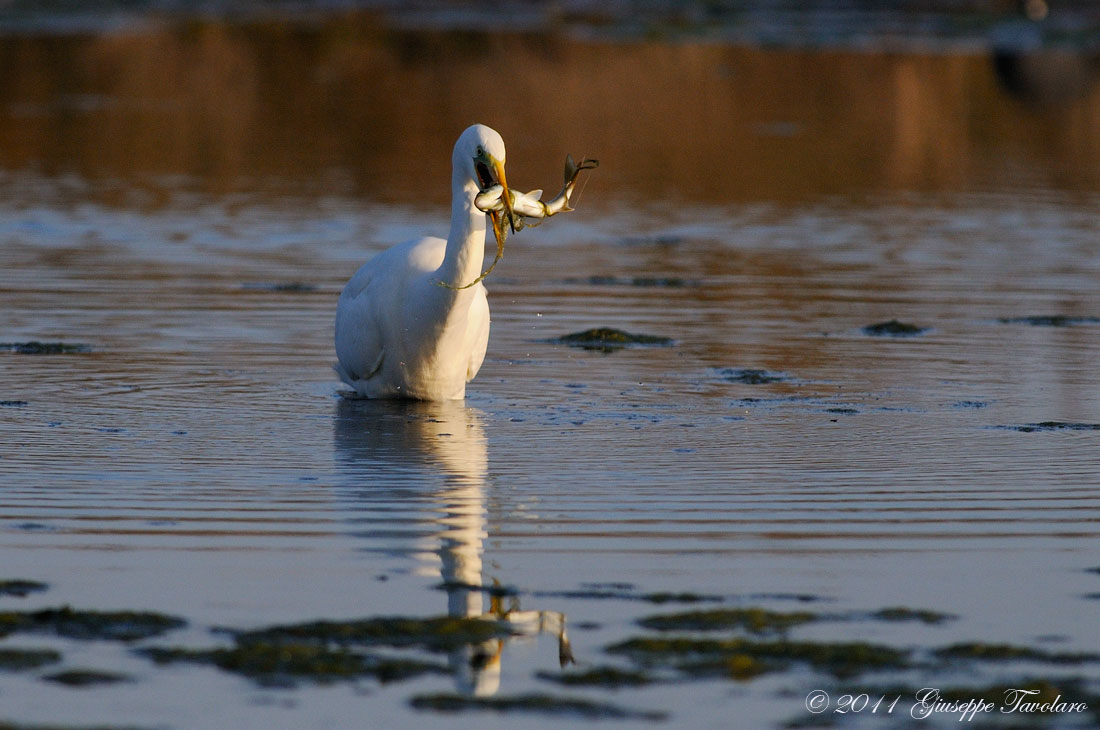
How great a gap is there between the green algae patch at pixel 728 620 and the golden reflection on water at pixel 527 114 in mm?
17911

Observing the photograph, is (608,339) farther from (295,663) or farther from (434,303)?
(295,663)

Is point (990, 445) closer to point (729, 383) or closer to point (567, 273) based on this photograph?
point (729, 383)

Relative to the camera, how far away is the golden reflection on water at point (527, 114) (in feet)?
89.5

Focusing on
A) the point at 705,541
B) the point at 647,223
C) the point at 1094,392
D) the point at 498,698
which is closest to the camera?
the point at 498,698

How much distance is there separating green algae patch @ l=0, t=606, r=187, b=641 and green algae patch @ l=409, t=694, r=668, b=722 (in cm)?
118

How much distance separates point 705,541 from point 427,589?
1382 millimetres

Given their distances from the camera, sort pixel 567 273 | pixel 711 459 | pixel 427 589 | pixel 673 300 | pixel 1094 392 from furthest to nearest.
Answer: pixel 567 273 → pixel 673 300 → pixel 1094 392 → pixel 711 459 → pixel 427 589

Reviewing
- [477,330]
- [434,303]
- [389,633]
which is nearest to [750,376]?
[477,330]

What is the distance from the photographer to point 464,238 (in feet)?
35.2

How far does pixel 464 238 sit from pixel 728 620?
451 cm

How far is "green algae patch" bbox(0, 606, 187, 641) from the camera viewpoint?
6473mm

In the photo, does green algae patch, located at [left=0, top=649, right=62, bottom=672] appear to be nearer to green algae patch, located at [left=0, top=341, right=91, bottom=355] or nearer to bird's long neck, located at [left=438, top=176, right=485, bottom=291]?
bird's long neck, located at [left=438, top=176, right=485, bottom=291]

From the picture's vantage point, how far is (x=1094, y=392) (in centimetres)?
1187

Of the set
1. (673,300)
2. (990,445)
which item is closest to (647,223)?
(673,300)
